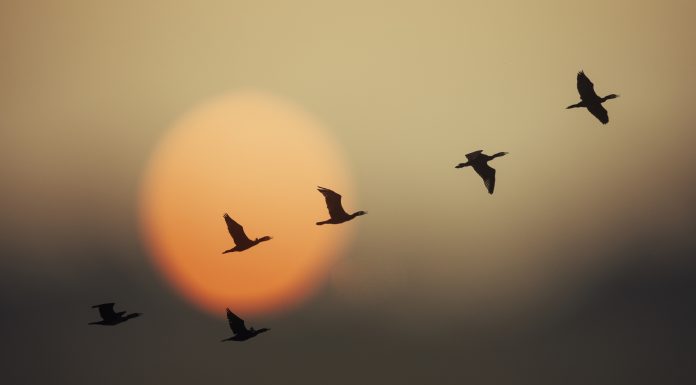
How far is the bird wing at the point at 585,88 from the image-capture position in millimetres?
63281

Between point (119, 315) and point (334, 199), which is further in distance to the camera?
point (119, 315)

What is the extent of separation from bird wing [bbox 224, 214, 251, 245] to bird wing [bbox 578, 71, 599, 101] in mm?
21592

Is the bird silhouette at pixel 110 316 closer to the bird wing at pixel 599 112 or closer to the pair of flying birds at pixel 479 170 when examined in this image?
the pair of flying birds at pixel 479 170

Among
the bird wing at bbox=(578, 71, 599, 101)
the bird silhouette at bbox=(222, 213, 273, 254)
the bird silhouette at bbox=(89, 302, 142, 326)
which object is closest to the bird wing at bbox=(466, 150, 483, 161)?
the bird wing at bbox=(578, 71, 599, 101)

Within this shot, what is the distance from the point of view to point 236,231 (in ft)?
217

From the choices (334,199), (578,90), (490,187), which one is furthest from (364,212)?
(578,90)

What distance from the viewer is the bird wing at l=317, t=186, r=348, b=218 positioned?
62662mm

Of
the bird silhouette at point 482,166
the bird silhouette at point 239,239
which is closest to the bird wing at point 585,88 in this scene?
the bird silhouette at point 482,166

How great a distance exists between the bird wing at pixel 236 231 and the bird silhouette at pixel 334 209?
500cm

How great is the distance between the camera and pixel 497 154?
67188 mm

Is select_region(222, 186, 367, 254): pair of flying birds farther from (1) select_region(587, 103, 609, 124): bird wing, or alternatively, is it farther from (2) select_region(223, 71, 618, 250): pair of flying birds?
(1) select_region(587, 103, 609, 124): bird wing

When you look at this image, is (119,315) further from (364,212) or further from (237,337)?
Answer: (364,212)

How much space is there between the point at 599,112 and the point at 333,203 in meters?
16.6

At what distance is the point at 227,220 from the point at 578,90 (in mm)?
21883
